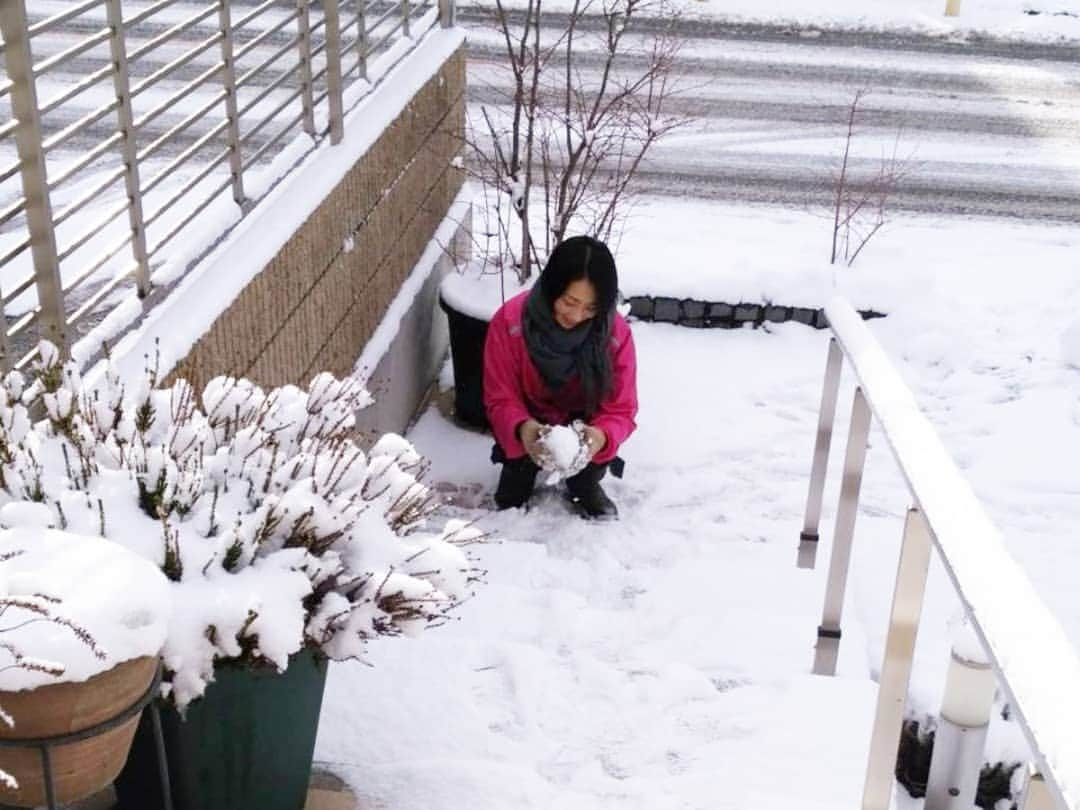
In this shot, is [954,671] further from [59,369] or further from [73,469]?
[59,369]

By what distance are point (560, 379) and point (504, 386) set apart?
206 millimetres

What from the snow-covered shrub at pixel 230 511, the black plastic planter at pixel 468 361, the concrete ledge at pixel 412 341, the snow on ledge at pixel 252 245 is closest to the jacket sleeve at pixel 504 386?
the concrete ledge at pixel 412 341

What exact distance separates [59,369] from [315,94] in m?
2.61

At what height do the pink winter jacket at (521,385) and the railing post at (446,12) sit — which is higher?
the railing post at (446,12)

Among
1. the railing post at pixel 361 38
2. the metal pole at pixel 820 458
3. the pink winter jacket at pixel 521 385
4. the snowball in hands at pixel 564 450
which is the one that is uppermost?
the railing post at pixel 361 38

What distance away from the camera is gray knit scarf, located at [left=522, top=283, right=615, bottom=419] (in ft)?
16.3

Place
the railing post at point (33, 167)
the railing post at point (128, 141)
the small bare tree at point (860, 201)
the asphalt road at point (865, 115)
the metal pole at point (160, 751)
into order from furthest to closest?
the asphalt road at point (865, 115) → the small bare tree at point (860, 201) → the railing post at point (128, 141) → the railing post at point (33, 167) → the metal pole at point (160, 751)

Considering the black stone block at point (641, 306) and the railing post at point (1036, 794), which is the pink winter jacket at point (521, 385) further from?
the railing post at point (1036, 794)

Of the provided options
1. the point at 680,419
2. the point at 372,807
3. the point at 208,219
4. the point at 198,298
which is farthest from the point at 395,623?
the point at 680,419

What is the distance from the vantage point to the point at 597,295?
15.8 ft

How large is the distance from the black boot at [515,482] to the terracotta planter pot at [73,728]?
3.20 metres

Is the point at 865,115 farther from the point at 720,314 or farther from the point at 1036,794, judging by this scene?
the point at 1036,794

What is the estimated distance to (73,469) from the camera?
2453mm

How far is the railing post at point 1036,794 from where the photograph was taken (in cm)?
143
